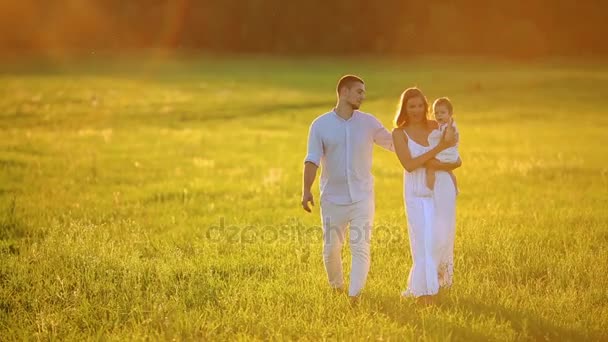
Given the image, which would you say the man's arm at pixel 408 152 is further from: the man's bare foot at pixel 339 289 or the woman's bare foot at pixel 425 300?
the man's bare foot at pixel 339 289

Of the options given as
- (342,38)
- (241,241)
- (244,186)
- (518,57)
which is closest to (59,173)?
(244,186)

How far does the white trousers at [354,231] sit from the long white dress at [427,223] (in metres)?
0.46

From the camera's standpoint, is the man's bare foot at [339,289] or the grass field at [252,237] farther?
the man's bare foot at [339,289]

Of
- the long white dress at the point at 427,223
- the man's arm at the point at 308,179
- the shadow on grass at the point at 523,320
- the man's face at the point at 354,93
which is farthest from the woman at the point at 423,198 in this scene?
the man's arm at the point at 308,179

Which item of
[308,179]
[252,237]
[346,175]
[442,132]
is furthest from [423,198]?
[252,237]

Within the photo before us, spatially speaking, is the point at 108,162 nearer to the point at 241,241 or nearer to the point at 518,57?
the point at 241,241

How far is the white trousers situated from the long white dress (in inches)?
18.3

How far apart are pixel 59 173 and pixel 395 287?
37.5 feet

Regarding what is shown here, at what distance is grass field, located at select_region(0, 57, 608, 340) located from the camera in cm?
690

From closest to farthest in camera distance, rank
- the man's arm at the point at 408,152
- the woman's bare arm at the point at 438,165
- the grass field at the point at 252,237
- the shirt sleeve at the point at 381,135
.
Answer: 1. the grass field at the point at 252,237
2. the man's arm at the point at 408,152
3. the woman's bare arm at the point at 438,165
4. the shirt sleeve at the point at 381,135

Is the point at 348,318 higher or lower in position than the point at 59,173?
lower

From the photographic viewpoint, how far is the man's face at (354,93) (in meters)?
7.12

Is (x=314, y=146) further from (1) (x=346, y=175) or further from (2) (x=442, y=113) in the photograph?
(2) (x=442, y=113)

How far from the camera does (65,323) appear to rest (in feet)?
22.8
